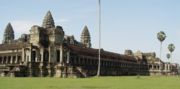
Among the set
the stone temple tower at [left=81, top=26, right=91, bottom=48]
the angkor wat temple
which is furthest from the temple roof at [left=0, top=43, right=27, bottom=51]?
the stone temple tower at [left=81, top=26, right=91, bottom=48]

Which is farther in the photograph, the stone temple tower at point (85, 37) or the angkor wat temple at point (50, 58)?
the stone temple tower at point (85, 37)

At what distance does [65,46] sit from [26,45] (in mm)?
11521

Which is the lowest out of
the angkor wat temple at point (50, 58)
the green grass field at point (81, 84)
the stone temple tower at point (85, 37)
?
the green grass field at point (81, 84)

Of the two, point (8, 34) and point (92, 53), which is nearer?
point (92, 53)

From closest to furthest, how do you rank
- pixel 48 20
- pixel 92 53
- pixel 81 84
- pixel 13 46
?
pixel 81 84, pixel 13 46, pixel 92 53, pixel 48 20

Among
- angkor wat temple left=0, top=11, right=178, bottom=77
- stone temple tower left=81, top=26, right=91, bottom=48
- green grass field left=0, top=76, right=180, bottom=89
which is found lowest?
green grass field left=0, top=76, right=180, bottom=89

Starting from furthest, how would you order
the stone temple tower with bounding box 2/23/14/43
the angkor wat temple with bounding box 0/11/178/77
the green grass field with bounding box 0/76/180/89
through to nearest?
the stone temple tower with bounding box 2/23/14/43 → the angkor wat temple with bounding box 0/11/178/77 → the green grass field with bounding box 0/76/180/89

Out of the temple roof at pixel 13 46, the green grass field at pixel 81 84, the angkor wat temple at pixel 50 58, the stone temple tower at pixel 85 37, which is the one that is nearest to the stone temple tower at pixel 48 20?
the angkor wat temple at pixel 50 58

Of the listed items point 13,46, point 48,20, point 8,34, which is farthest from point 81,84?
point 8,34

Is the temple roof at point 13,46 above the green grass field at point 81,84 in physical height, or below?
above

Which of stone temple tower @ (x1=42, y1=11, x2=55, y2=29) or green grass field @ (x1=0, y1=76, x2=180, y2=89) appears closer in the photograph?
green grass field @ (x1=0, y1=76, x2=180, y2=89)

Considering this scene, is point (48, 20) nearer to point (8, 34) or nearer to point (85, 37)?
point (8, 34)

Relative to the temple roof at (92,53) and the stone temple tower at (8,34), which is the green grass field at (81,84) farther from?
the stone temple tower at (8,34)

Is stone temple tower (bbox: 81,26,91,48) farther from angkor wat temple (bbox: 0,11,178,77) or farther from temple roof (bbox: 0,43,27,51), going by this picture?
temple roof (bbox: 0,43,27,51)
